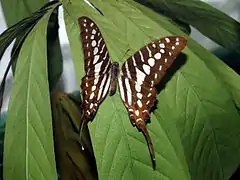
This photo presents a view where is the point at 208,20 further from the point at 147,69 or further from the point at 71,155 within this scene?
the point at 71,155

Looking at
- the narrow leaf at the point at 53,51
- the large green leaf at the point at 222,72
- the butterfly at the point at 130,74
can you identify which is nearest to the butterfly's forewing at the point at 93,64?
the butterfly at the point at 130,74

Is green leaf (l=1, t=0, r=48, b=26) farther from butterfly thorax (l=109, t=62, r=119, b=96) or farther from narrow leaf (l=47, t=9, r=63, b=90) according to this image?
butterfly thorax (l=109, t=62, r=119, b=96)

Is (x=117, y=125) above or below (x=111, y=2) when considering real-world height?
below

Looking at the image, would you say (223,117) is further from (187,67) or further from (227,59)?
(227,59)

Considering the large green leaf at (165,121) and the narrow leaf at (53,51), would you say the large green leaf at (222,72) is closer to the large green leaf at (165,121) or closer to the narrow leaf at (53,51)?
the large green leaf at (165,121)

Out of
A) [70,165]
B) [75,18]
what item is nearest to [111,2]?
[75,18]

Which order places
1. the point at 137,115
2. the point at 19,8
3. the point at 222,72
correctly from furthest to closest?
1. the point at 19,8
2. the point at 222,72
3. the point at 137,115

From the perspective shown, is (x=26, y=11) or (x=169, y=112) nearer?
(x=169, y=112)

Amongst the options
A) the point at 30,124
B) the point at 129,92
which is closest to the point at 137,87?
the point at 129,92
